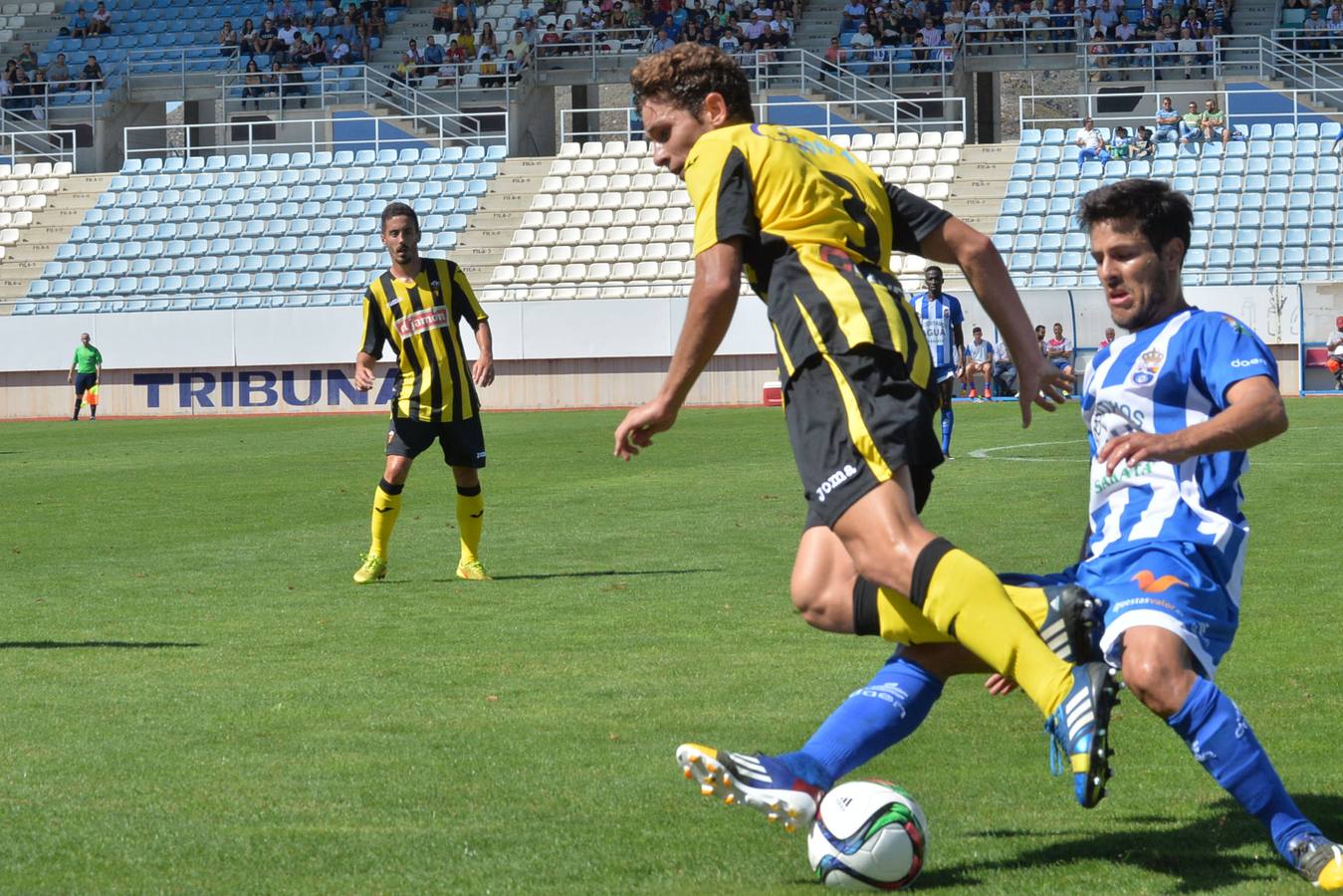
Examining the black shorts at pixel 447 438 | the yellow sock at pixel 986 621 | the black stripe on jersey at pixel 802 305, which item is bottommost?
the black shorts at pixel 447 438

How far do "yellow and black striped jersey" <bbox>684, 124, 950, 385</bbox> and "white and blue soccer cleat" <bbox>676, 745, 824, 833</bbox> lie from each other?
2.89ft

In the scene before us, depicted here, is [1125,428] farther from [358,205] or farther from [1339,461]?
[358,205]

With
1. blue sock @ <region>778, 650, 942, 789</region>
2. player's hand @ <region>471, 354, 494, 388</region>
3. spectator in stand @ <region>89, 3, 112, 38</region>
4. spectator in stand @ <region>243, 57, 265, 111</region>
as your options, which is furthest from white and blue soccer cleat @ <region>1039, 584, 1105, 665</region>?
spectator in stand @ <region>89, 3, 112, 38</region>

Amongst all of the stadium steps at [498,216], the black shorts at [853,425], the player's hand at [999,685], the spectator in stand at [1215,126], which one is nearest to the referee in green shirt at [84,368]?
the stadium steps at [498,216]

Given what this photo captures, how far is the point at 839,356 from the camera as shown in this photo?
13.1 feet

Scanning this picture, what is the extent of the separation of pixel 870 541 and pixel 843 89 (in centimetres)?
3572

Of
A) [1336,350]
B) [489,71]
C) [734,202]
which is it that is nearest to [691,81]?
[734,202]

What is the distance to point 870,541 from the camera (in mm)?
3855

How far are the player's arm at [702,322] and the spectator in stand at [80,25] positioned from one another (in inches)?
1740

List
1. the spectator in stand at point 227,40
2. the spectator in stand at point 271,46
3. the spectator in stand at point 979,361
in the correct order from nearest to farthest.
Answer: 1. the spectator in stand at point 979,361
2. the spectator in stand at point 271,46
3. the spectator in stand at point 227,40

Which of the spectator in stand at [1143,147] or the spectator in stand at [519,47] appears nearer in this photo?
the spectator in stand at [1143,147]

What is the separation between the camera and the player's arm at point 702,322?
160 inches

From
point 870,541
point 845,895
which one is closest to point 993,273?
point 870,541

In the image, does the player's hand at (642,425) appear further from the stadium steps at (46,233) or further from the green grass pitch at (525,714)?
the stadium steps at (46,233)
